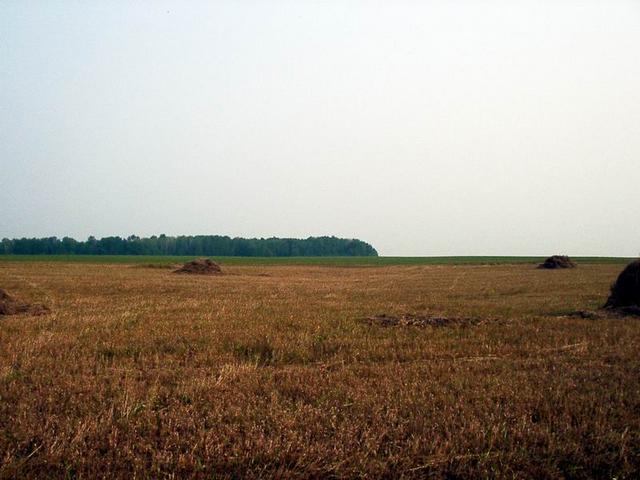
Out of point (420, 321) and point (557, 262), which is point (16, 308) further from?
point (557, 262)

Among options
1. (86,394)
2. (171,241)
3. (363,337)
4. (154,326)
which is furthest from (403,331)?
(171,241)

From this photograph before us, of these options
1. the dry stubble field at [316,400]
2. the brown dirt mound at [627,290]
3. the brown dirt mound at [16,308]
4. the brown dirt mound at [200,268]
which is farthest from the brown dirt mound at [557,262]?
the brown dirt mound at [16,308]

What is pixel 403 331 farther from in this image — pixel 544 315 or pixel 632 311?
pixel 632 311

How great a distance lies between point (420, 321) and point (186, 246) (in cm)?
16540

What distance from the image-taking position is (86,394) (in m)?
6.96

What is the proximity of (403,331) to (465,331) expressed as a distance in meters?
1.50

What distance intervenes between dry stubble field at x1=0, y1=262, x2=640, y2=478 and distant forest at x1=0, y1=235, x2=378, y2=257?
156456 mm

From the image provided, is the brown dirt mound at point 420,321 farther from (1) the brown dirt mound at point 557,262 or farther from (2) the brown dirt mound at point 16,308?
(1) the brown dirt mound at point 557,262

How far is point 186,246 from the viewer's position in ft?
563

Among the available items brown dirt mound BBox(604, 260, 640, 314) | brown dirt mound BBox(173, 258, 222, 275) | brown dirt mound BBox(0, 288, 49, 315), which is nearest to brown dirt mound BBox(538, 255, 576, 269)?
brown dirt mound BBox(173, 258, 222, 275)

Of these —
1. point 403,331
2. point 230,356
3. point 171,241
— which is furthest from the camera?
point 171,241

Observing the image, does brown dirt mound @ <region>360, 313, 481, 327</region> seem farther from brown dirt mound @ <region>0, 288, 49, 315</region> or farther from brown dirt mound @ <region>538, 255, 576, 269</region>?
brown dirt mound @ <region>538, 255, 576, 269</region>

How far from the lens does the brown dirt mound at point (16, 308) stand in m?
14.9

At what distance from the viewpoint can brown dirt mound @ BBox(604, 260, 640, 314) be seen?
1635 centimetres
